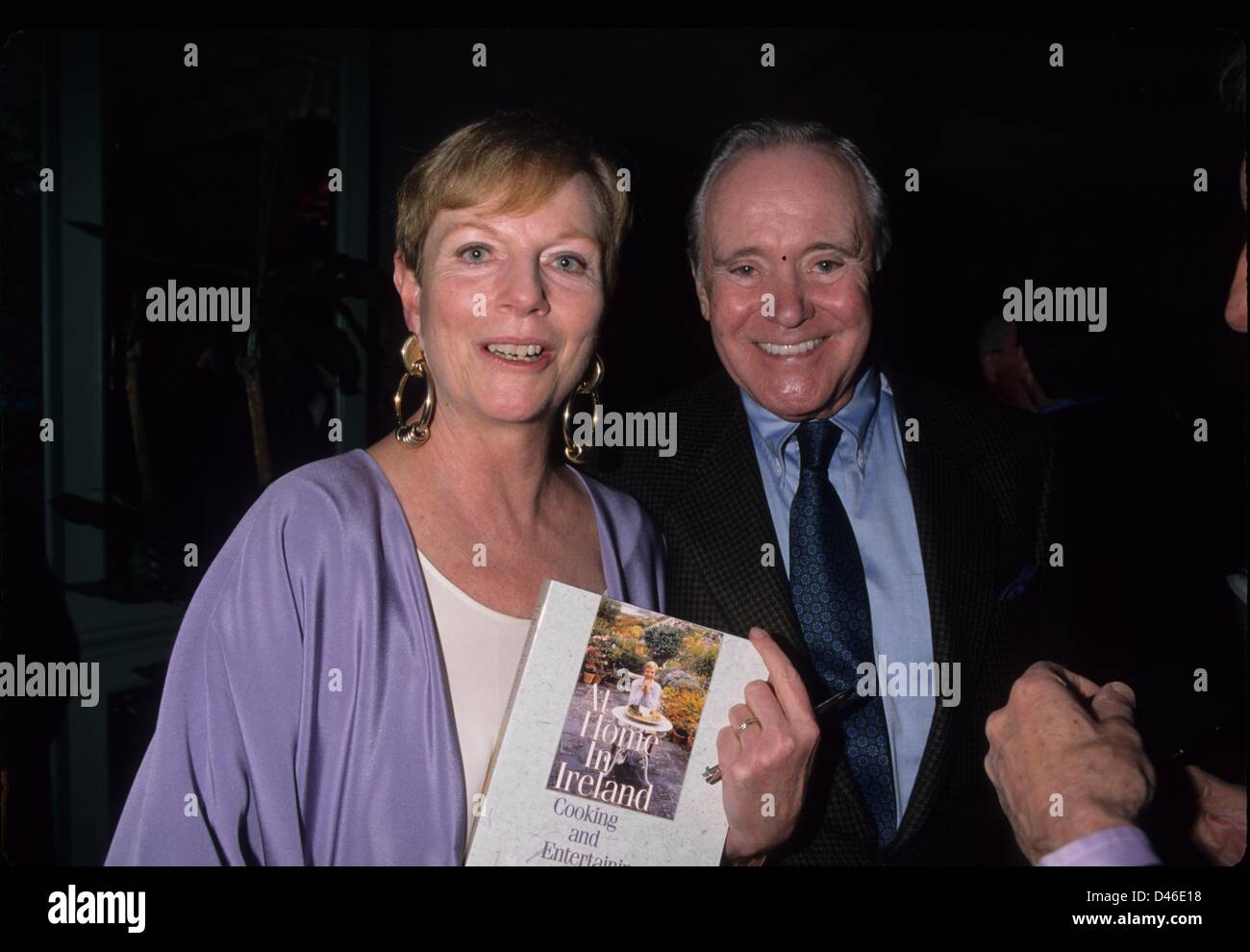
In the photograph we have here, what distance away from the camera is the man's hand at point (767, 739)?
134 cm

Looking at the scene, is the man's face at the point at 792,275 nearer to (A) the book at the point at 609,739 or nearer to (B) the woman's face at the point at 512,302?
(B) the woman's face at the point at 512,302

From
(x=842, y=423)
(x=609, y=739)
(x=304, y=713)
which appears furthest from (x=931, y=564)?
(x=304, y=713)

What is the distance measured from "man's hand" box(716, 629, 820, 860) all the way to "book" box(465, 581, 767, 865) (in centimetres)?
2

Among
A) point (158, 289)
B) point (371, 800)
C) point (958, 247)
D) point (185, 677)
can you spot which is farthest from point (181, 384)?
point (958, 247)

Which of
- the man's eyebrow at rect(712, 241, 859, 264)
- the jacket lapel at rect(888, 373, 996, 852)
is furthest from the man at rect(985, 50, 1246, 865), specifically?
the man's eyebrow at rect(712, 241, 859, 264)

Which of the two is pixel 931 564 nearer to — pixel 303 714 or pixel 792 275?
pixel 792 275

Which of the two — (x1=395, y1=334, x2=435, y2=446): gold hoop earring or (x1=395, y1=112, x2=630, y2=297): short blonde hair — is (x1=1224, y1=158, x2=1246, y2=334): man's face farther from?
(x1=395, y1=334, x2=435, y2=446): gold hoop earring

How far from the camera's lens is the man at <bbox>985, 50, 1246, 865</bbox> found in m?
1.20

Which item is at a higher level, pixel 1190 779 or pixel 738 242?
pixel 738 242

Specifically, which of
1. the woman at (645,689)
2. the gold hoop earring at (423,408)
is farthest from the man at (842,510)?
the gold hoop earring at (423,408)

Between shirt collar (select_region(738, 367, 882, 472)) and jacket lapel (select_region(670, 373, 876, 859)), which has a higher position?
shirt collar (select_region(738, 367, 882, 472))

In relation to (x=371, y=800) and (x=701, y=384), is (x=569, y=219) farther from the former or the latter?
(x=371, y=800)
